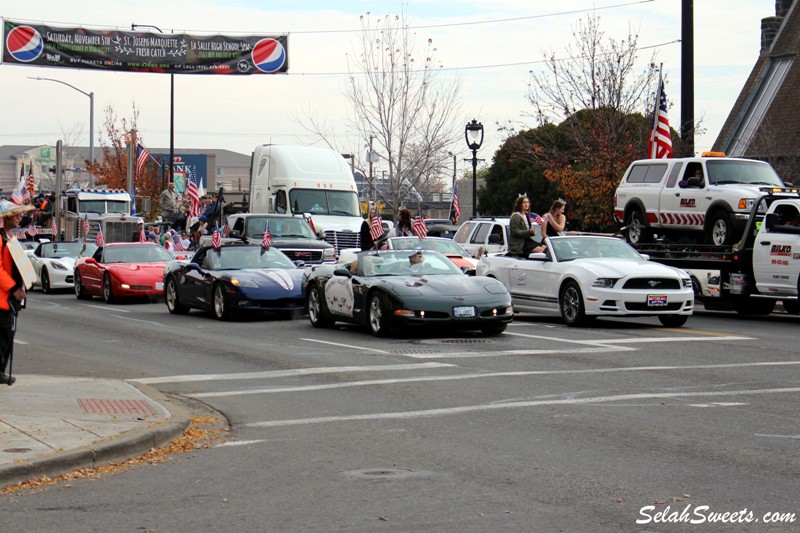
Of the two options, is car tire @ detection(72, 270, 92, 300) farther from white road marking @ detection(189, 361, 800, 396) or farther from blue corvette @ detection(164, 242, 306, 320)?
white road marking @ detection(189, 361, 800, 396)

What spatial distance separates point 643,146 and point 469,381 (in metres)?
23.1

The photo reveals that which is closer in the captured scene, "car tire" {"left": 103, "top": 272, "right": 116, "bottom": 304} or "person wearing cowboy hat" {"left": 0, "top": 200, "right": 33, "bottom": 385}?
"person wearing cowboy hat" {"left": 0, "top": 200, "right": 33, "bottom": 385}

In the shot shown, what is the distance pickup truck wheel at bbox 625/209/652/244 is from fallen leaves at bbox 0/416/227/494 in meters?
15.0

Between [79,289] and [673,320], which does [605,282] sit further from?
[79,289]

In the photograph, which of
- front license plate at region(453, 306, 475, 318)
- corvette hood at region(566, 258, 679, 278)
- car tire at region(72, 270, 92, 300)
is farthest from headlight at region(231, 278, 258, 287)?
car tire at region(72, 270, 92, 300)

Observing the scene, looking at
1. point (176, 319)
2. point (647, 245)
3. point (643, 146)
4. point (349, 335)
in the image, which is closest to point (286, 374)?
point (349, 335)

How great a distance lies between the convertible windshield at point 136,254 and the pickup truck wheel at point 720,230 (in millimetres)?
13583

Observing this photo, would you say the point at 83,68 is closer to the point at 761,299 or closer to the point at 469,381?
the point at 761,299

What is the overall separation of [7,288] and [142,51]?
112ft

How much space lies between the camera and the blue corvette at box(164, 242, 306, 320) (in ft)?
72.5

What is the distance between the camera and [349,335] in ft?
62.4

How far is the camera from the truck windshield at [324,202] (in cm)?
3425

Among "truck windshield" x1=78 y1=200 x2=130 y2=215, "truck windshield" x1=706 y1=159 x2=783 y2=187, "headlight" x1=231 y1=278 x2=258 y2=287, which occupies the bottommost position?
"headlight" x1=231 y1=278 x2=258 y2=287

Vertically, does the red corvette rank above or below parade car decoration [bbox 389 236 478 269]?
below
